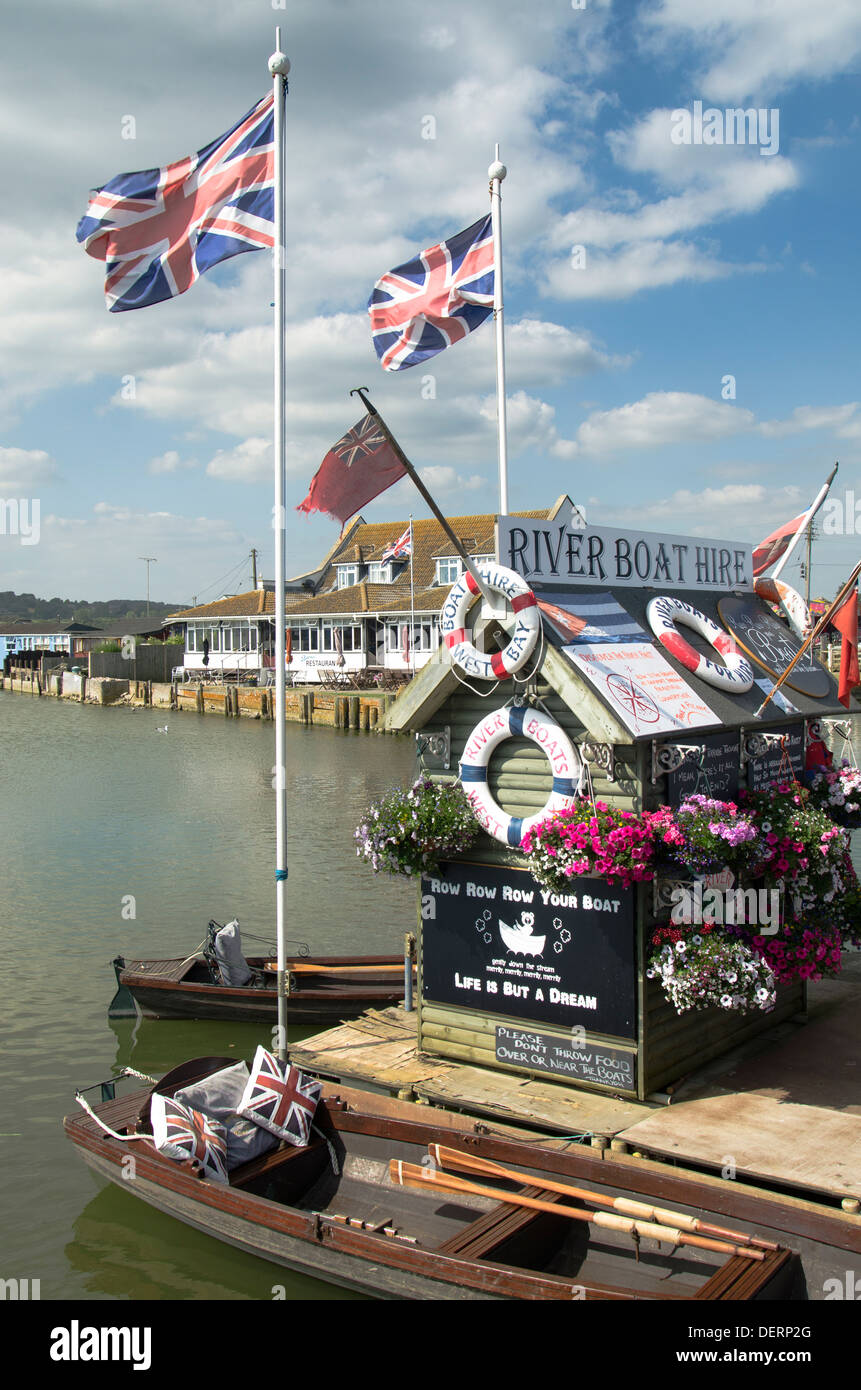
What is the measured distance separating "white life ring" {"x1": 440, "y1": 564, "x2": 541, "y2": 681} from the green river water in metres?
5.24

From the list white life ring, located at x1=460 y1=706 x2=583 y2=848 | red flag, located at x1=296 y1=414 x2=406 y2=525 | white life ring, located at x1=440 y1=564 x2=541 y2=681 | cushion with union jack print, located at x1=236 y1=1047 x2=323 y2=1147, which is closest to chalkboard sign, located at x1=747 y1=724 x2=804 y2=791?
white life ring, located at x1=460 y1=706 x2=583 y2=848

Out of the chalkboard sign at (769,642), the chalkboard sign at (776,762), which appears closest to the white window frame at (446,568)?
the chalkboard sign at (769,642)

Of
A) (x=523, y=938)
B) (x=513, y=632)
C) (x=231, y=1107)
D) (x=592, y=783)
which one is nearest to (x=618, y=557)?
(x=513, y=632)

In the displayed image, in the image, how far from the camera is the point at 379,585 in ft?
206

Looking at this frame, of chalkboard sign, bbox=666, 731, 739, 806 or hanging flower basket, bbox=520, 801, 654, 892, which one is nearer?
hanging flower basket, bbox=520, 801, 654, 892

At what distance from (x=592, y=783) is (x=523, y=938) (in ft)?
5.49

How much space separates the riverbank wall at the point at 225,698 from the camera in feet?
177

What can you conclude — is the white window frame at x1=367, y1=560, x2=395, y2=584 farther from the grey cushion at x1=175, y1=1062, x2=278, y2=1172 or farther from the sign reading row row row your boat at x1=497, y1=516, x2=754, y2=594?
the grey cushion at x1=175, y1=1062, x2=278, y2=1172

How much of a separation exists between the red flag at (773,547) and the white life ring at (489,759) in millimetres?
5433

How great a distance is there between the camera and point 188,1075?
32.8 feet

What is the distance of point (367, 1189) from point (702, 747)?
4.70 meters

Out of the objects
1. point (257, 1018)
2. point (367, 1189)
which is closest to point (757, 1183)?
point (367, 1189)

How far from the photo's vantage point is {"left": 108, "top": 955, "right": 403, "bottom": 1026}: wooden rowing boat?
48.3 ft

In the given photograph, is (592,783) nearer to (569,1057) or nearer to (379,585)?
(569,1057)
